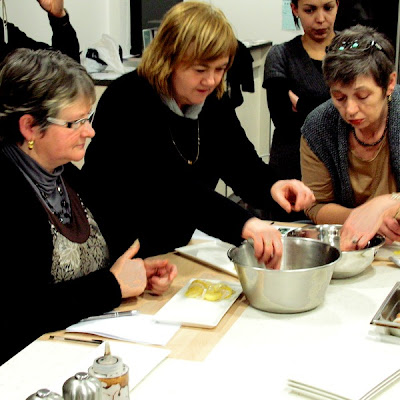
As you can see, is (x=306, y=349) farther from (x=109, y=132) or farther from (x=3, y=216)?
(x=109, y=132)

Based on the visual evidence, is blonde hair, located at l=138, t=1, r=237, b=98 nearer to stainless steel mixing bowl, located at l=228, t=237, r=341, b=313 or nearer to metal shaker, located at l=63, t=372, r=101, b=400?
stainless steel mixing bowl, located at l=228, t=237, r=341, b=313

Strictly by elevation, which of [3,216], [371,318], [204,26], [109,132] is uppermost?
[204,26]

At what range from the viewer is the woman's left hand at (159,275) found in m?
1.61

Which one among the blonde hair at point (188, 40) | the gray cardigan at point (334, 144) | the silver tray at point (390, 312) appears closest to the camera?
the silver tray at point (390, 312)

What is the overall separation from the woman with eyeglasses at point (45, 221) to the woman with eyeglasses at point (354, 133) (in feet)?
2.29

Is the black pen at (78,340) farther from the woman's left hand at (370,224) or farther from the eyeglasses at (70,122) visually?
the woman's left hand at (370,224)

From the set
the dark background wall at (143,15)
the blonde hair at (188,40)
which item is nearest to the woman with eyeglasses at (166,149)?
the blonde hair at (188,40)

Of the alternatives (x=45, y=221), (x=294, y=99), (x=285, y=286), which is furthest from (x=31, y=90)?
(x=294, y=99)

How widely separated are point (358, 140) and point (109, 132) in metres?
0.84

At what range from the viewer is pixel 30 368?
1261 mm

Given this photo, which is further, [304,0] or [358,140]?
[304,0]

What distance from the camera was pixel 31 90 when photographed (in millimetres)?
1521

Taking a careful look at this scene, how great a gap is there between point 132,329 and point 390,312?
574mm

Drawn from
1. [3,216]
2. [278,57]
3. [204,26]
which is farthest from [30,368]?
[278,57]
